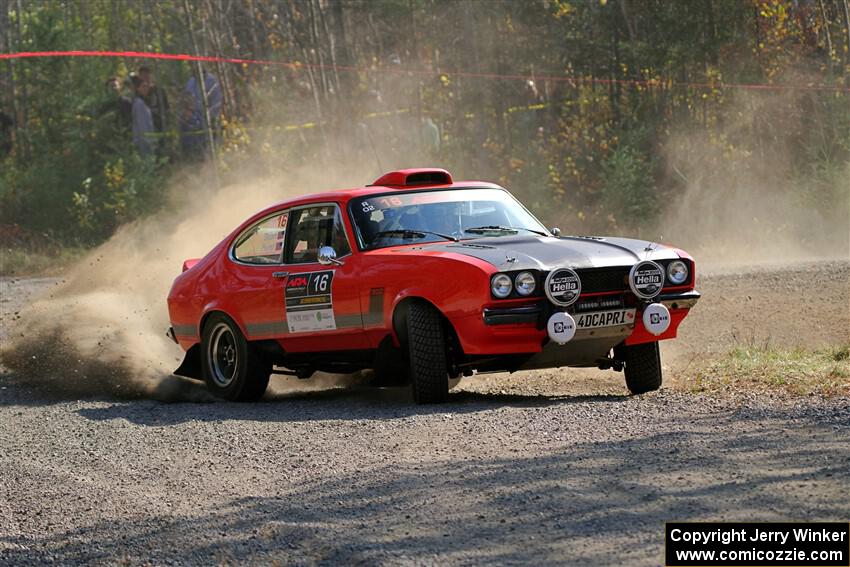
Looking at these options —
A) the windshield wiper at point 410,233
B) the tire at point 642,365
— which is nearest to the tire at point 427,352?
the windshield wiper at point 410,233

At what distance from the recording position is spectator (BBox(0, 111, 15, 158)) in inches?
1302

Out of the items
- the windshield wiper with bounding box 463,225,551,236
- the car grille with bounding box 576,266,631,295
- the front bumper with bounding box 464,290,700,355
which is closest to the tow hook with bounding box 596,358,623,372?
the front bumper with bounding box 464,290,700,355

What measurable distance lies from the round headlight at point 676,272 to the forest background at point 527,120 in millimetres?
13895

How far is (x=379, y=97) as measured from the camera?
107 feet

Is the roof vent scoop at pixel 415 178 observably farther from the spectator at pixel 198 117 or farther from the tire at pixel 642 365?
the spectator at pixel 198 117

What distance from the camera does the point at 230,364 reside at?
1112cm

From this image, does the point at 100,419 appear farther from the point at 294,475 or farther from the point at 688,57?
the point at 688,57

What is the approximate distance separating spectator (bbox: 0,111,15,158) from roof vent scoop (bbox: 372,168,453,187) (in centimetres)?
2448

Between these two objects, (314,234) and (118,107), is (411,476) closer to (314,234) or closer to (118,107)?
(314,234)

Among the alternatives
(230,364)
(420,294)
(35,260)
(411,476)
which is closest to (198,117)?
(35,260)

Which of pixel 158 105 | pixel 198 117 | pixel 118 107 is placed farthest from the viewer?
pixel 198 117

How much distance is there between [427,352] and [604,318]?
1221mm

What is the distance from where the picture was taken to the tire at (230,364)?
1080 cm

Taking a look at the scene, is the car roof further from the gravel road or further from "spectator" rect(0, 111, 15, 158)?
"spectator" rect(0, 111, 15, 158)
